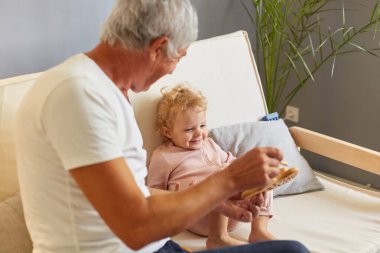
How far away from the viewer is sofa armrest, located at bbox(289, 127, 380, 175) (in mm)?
2230

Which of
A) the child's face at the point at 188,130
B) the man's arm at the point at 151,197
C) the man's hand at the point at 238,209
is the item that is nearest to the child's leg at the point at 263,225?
the man's hand at the point at 238,209

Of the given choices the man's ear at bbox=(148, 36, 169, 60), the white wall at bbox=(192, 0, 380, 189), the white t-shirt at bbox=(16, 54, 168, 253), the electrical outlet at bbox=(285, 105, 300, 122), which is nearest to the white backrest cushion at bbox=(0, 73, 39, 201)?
the white t-shirt at bbox=(16, 54, 168, 253)

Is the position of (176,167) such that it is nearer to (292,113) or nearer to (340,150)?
(340,150)

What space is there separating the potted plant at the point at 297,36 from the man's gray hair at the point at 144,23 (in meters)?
1.45

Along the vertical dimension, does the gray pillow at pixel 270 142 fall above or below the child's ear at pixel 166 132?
below

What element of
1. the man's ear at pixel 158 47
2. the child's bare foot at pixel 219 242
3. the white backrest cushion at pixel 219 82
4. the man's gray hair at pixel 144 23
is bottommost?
the child's bare foot at pixel 219 242

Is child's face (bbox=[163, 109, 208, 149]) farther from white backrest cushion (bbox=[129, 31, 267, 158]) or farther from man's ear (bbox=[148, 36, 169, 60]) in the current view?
man's ear (bbox=[148, 36, 169, 60])

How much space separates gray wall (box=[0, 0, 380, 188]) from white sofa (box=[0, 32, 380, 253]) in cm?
35

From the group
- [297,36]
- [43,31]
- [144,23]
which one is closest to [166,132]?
[43,31]

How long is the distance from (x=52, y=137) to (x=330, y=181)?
1468mm

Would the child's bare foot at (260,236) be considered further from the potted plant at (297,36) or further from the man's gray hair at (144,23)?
the potted plant at (297,36)

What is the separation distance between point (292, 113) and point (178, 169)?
148cm

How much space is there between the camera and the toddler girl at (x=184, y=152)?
199 centimetres

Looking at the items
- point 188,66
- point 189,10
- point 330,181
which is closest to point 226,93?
point 188,66
